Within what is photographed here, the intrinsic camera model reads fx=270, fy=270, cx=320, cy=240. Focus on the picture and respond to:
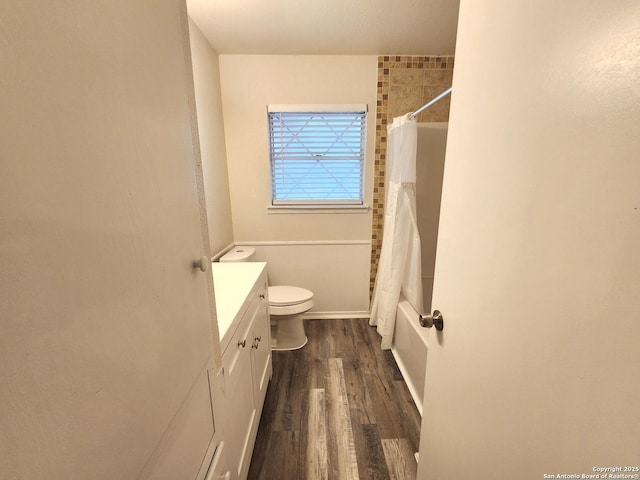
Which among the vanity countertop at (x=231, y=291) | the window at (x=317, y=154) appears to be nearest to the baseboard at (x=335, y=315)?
the window at (x=317, y=154)

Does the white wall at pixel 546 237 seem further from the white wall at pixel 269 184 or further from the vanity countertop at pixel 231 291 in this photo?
the white wall at pixel 269 184

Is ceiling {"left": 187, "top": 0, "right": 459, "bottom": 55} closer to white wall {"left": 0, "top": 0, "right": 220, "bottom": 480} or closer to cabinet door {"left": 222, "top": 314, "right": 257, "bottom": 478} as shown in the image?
white wall {"left": 0, "top": 0, "right": 220, "bottom": 480}

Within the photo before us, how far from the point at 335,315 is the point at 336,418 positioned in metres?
1.17

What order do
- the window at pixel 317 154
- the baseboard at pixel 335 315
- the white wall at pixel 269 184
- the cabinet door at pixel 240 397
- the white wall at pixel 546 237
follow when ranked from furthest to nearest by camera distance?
1. the baseboard at pixel 335 315
2. the window at pixel 317 154
3. the white wall at pixel 269 184
4. the cabinet door at pixel 240 397
5. the white wall at pixel 546 237

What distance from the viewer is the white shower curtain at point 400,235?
6.22ft

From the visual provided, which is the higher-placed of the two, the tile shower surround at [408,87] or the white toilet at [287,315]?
the tile shower surround at [408,87]

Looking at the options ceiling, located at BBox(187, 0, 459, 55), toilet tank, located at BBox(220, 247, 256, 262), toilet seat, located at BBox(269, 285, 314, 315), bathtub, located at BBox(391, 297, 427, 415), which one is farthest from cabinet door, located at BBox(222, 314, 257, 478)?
ceiling, located at BBox(187, 0, 459, 55)

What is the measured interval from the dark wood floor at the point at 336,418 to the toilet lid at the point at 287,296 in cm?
45

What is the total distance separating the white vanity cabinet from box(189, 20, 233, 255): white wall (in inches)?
22.0

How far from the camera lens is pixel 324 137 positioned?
2402 millimetres

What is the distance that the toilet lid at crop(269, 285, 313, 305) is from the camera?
6.74ft

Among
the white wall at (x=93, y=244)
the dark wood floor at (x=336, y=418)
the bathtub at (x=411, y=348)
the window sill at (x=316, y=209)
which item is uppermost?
the white wall at (x=93, y=244)

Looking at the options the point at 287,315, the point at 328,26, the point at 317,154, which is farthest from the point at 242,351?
the point at 328,26

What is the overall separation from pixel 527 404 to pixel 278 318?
6.19 feet
